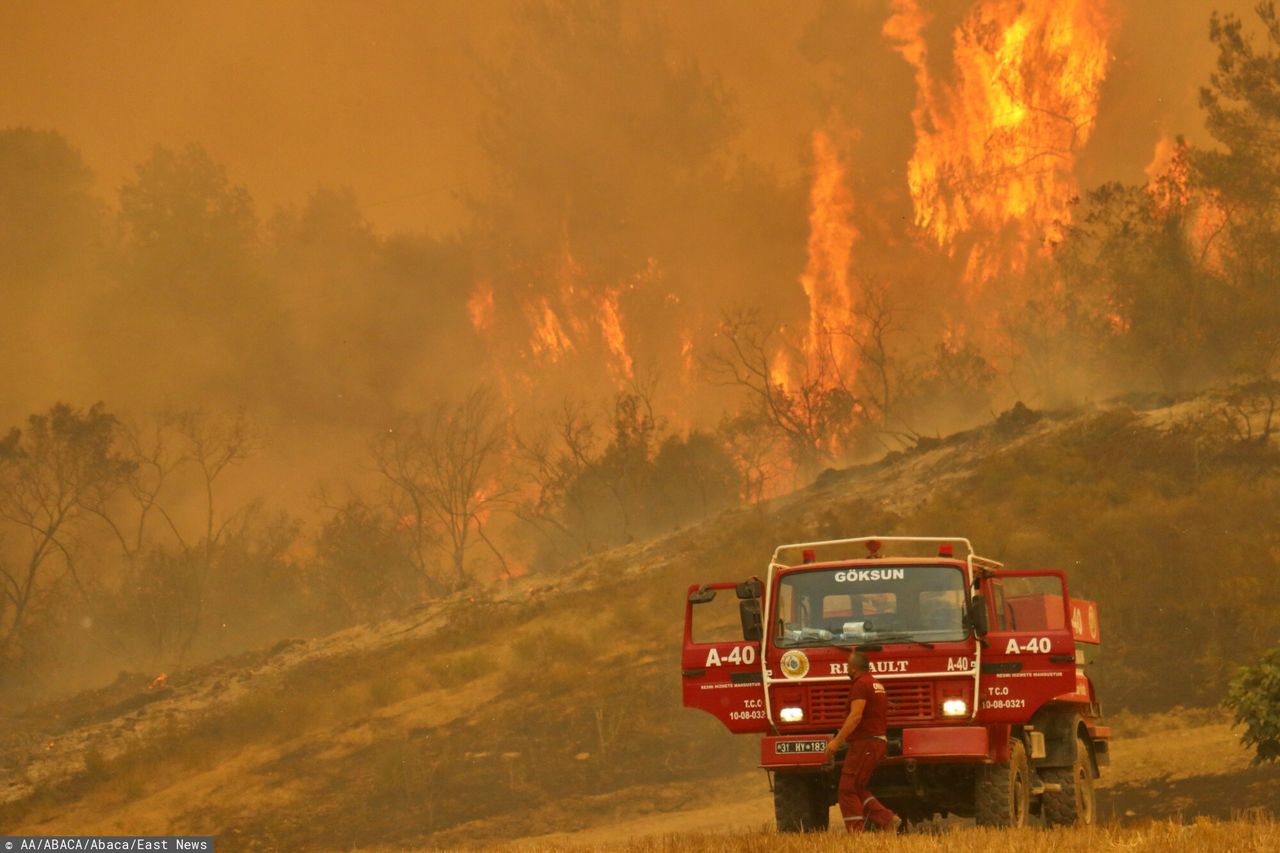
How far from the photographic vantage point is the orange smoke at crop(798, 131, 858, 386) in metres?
74.6

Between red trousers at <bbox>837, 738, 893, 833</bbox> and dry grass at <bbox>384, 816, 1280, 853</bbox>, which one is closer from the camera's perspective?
dry grass at <bbox>384, 816, 1280, 853</bbox>

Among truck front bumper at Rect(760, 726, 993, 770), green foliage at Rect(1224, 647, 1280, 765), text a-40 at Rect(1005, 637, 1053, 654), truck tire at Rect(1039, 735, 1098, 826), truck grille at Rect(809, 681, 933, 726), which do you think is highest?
text a-40 at Rect(1005, 637, 1053, 654)

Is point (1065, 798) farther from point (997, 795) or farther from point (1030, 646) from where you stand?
point (1030, 646)

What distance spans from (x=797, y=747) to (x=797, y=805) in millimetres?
1153

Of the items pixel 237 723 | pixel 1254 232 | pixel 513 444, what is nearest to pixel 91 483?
pixel 513 444

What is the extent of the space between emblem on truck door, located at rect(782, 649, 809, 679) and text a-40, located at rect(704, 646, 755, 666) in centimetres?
46

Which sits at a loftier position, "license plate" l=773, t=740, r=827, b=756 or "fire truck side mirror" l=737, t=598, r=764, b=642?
"fire truck side mirror" l=737, t=598, r=764, b=642

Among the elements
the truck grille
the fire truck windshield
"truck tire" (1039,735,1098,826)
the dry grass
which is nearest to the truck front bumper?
the truck grille

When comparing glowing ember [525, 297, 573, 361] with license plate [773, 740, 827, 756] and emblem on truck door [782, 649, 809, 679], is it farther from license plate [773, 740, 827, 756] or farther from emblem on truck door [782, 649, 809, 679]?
license plate [773, 740, 827, 756]

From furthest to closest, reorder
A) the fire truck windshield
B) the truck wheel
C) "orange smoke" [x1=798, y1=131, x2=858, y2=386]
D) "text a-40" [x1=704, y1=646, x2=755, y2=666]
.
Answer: "orange smoke" [x1=798, y1=131, x2=858, y2=386] → "text a-40" [x1=704, y1=646, x2=755, y2=666] → the fire truck windshield → the truck wheel

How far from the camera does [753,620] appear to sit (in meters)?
14.5

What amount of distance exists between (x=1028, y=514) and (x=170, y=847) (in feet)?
88.6

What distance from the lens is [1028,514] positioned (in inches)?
1620

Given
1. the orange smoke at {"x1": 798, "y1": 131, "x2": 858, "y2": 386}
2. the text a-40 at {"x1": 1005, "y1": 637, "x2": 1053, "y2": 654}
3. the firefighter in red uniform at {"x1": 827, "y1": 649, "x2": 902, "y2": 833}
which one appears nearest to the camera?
the firefighter in red uniform at {"x1": 827, "y1": 649, "x2": 902, "y2": 833}
